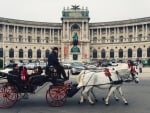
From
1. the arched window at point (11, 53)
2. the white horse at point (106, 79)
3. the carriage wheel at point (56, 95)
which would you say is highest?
the arched window at point (11, 53)

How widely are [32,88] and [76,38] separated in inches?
4304

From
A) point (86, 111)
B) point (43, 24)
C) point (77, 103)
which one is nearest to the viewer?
point (86, 111)

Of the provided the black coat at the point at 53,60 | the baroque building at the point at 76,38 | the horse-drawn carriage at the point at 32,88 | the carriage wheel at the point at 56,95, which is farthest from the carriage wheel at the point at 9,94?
the baroque building at the point at 76,38

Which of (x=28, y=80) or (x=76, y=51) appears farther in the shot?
(x=76, y=51)

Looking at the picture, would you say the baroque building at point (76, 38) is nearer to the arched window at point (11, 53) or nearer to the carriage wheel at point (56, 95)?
the arched window at point (11, 53)

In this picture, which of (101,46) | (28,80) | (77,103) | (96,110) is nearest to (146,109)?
(96,110)

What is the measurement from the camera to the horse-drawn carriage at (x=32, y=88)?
14578 mm

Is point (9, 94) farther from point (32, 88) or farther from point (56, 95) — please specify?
point (56, 95)

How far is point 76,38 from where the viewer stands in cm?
12394

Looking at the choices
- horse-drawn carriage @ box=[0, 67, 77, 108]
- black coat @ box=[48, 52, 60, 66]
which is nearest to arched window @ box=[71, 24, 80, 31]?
black coat @ box=[48, 52, 60, 66]

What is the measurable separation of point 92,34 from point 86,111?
388 ft

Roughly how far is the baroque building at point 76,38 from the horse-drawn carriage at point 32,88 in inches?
4058

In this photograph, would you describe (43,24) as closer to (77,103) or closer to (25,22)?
(25,22)

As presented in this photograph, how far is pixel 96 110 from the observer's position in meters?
13.6
